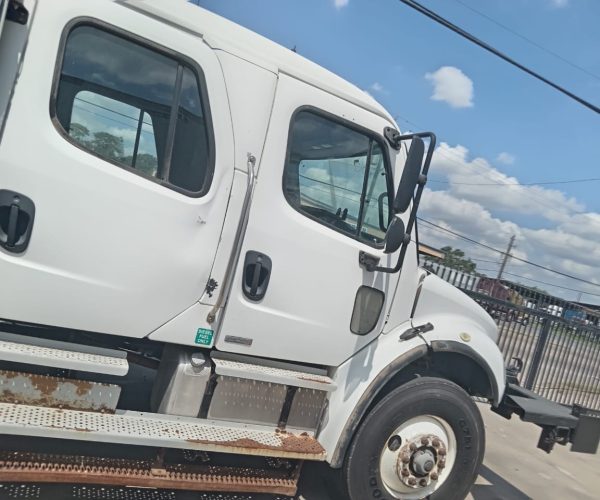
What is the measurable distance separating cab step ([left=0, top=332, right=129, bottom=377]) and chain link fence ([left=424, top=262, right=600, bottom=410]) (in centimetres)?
682

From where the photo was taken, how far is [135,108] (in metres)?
2.74

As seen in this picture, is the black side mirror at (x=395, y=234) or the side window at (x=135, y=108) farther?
the black side mirror at (x=395, y=234)

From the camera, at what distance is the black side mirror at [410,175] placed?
3.06m

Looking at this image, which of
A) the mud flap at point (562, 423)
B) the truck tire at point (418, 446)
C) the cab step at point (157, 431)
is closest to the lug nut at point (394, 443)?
the truck tire at point (418, 446)

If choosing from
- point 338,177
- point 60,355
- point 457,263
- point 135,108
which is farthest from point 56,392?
point 457,263

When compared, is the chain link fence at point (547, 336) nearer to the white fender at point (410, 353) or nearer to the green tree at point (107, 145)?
the white fender at point (410, 353)

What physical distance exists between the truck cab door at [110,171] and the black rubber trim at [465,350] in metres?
1.69

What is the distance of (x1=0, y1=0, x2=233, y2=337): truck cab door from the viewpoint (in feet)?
8.00

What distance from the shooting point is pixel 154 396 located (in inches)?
123

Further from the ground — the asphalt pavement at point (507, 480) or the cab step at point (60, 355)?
the cab step at point (60, 355)

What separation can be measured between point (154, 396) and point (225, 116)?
5.46ft

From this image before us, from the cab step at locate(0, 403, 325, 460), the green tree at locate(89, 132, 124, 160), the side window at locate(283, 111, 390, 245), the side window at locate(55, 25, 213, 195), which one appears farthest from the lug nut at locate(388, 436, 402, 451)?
the green tree at locate(89, 132, 124, 160)

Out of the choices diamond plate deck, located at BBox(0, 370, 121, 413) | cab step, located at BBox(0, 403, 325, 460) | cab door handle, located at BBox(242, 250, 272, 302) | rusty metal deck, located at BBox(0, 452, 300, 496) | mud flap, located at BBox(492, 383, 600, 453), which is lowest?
rusty metal deck, located at BBox(0, 452, 300, 496)

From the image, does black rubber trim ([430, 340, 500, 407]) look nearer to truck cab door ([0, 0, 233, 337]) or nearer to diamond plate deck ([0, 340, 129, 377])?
truck cab door ([0, 0, 233, 337])
